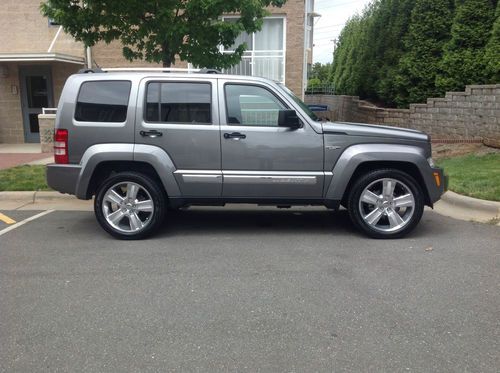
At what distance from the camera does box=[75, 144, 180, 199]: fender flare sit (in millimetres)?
5555

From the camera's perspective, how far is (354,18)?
24.3 meters

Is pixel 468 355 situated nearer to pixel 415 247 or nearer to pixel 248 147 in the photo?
pixel 415 247

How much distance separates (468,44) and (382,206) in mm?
7984

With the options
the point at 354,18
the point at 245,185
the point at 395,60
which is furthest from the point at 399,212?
the point at 354,18

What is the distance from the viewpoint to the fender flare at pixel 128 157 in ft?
18.2

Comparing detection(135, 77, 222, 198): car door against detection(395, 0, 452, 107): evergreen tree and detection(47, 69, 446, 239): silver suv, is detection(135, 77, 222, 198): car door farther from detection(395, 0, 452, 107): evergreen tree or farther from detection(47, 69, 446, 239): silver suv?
detection(395, 0, 452, 107): evergreen tree

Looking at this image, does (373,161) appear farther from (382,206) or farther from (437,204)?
(437,204)

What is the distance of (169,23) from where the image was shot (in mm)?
7992

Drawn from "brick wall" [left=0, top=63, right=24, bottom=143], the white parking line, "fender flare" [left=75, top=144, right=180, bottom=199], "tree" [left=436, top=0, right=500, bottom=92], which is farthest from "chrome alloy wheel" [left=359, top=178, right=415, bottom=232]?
"brick wall" [left=0, top=63, right=24, bottom=143]

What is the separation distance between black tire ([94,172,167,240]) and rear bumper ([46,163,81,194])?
1.03 ft

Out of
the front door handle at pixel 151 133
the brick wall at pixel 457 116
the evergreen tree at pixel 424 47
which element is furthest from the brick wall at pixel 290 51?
the front door handle at pixel 151 133

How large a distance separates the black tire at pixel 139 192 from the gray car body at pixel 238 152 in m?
0.14

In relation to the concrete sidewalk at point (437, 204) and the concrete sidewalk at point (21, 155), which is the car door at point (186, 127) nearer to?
the concrete sidewalk at point (437, 204)

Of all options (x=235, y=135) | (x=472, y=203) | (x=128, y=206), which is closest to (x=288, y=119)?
(x=235, y=135)
